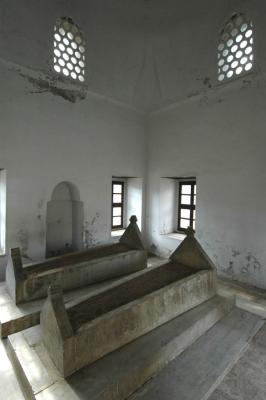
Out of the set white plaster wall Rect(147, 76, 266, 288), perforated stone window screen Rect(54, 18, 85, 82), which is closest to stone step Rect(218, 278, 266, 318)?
white plaster wall Rect(147, 76, 266, 288)

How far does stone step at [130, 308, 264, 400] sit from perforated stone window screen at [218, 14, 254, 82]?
14.4 ft

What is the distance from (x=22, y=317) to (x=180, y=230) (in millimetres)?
4284

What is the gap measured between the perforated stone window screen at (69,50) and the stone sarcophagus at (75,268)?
11.7ft

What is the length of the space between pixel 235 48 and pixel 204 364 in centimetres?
529

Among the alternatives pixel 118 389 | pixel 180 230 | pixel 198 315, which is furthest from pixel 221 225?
pixel 118 389

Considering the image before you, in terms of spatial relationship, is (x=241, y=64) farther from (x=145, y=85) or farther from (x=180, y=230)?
(x=180, y=230)

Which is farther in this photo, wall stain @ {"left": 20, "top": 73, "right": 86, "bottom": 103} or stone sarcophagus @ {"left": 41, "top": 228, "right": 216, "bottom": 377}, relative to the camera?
wall stain @ {"left": 20, "top": 73, "right": 86, "bottom": 103}

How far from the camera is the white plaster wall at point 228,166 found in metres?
4.04

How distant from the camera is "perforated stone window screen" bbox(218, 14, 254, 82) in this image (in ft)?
13.8

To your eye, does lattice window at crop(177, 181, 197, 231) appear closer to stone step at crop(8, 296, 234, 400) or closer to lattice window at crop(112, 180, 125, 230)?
lattice window at crop(112, 180, 125, 230)

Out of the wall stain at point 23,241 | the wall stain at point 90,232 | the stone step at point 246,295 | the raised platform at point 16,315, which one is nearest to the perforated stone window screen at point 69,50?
the wall stain at point 90,232

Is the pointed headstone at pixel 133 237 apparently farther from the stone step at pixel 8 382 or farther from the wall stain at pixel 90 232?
the stone step at pixel 8 382

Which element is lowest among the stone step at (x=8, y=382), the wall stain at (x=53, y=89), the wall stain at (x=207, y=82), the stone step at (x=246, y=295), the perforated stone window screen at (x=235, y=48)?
the stone step at (x=8, y=382)

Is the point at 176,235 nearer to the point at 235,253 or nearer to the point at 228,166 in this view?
the point at 235,253
